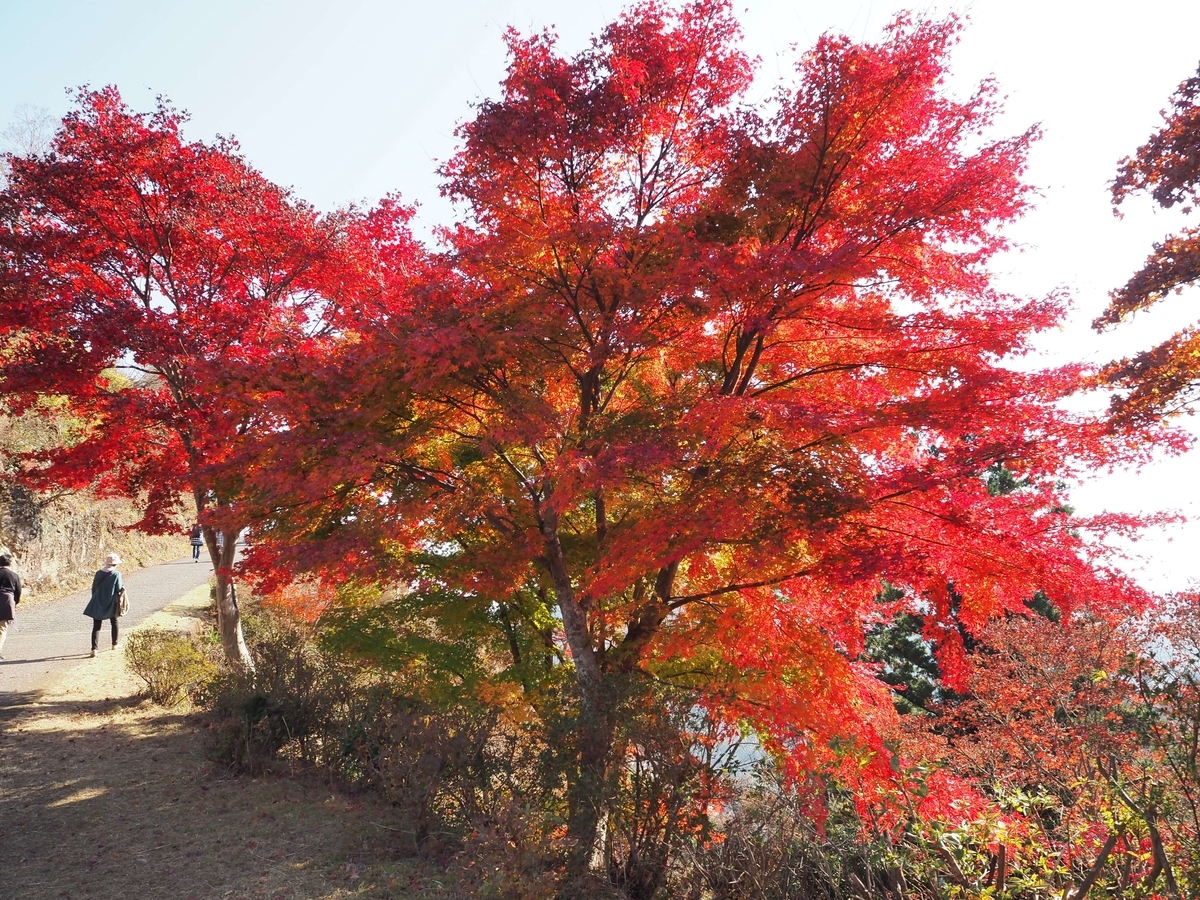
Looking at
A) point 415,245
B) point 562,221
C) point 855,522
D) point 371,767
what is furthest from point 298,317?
point 855,522

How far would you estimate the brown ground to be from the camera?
5676mm

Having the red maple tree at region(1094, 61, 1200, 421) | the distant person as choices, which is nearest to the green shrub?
the distant person

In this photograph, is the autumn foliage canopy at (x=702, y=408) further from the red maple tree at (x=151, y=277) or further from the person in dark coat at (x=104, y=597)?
the person in dark coat at (x=104, y=597)

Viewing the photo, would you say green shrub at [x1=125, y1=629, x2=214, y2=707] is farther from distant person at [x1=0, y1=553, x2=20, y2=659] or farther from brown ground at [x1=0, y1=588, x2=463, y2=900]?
distant person at [x1=0, y1=553, x2=20, y2=659]

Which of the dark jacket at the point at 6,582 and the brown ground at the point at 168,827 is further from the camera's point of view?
the dark jacket at the point at 6,582

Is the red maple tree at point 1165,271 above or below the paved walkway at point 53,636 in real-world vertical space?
above

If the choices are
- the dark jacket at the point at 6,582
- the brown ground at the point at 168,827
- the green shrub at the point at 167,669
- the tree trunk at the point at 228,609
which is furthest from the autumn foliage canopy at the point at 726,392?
the dark jacket at the point at 6,582

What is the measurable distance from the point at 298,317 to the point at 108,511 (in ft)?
41.7

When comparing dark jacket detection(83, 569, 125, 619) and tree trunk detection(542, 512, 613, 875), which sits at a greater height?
→ dark jacket detection(83, 569, 125, 619)

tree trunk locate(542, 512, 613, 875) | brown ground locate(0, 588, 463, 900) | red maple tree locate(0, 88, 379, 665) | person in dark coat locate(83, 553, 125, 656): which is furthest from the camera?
person in dark coat locate(83, 553, 125, 656)

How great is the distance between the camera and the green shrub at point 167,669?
34.6 feet

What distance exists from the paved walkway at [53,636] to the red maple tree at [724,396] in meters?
6.05

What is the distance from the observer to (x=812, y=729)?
6.39 metres

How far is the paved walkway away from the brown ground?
58.7 inches
